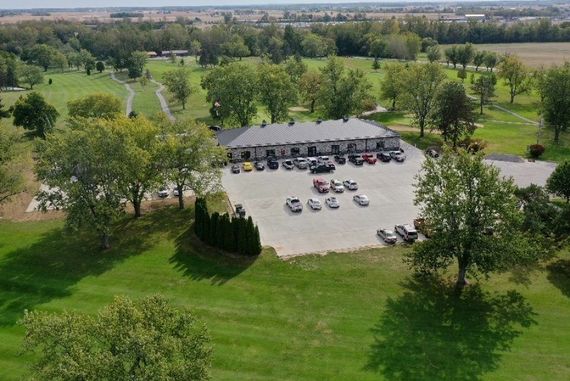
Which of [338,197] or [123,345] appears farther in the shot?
[338,197]

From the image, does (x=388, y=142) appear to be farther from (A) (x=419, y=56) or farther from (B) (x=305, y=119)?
(A) (x=419, y=56)

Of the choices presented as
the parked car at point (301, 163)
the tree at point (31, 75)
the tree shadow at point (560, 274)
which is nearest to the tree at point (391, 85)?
the parked car at point (301, 163)

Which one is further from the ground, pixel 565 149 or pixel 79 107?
pixel 79 107

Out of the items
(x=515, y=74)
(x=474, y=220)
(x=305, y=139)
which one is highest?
(x=474, y=220)

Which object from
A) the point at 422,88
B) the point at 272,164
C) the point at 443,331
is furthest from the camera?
the point at 422,88

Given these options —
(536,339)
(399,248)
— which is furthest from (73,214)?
(536,339)

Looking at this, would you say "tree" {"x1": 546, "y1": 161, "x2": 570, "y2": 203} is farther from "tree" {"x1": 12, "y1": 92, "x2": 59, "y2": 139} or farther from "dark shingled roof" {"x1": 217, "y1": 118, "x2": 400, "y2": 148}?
"tree" {"x1": 12, "y1": 92, "x2": 59, "y2": 139}

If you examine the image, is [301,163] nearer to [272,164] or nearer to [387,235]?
[272,164]

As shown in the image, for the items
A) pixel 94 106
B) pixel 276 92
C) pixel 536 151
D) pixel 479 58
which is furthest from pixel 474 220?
pixel 479 58
